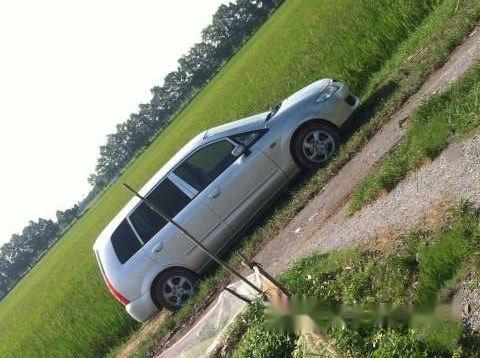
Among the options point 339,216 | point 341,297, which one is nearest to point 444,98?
point 339,216

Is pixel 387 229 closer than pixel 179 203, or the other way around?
pixel 387 229

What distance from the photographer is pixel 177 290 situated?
10.6 metres

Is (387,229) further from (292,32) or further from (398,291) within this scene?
(292,32)

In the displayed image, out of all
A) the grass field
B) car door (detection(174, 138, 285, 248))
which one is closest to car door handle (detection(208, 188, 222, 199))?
car door (detection(174, 138, 285, 248))

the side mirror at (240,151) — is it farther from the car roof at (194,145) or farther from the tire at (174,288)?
the tire at (174,288)

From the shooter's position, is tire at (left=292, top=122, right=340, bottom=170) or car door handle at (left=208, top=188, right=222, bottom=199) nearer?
car door handle at (left=208, top=188, right=222, bottom=199)

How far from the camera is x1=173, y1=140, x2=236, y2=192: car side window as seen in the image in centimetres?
1048

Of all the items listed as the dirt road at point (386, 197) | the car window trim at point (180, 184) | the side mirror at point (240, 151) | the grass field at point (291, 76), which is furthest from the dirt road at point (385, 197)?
the grass field at point (291, 76)

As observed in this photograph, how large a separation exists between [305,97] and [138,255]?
384 cm

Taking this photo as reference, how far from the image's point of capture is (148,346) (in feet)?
34.8

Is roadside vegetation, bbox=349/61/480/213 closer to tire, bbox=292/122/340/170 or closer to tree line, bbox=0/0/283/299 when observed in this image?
tire, bbox=292/122/340/170

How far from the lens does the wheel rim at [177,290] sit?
34.3 feet

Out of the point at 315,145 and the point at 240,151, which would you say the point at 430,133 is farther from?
the point at 240,151

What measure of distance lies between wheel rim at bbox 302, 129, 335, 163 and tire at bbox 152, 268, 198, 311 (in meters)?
2.78
